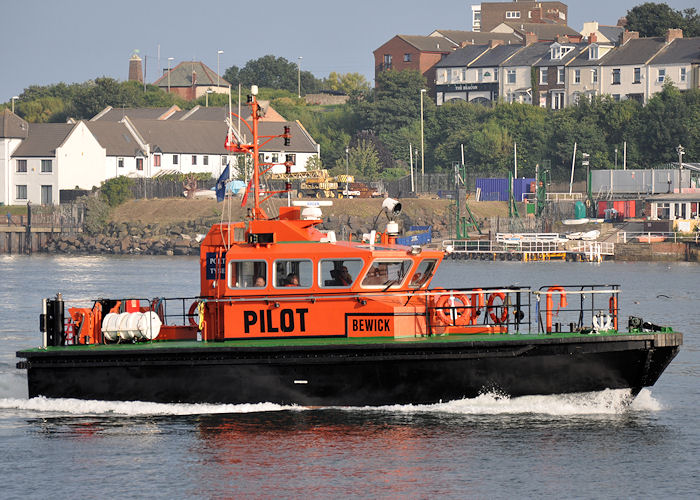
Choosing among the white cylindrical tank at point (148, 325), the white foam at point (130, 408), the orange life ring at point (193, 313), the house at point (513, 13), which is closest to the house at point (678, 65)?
the house at point (513, 13)

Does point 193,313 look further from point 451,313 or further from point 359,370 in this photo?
point 451,313

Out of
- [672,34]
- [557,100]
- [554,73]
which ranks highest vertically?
[672,34]

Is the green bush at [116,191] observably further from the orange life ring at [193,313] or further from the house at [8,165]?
the orange life ring at [193,313]

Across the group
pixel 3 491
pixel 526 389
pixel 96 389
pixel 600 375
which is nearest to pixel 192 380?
pixel 96 389

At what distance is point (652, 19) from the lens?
363 ft

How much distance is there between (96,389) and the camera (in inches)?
811

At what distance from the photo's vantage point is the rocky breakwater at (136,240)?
83312 mm

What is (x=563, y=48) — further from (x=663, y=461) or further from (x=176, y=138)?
(x=663, y=461)

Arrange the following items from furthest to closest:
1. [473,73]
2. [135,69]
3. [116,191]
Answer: [135,69] → [473,73] → [116,191]

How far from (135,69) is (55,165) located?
73.4 meters

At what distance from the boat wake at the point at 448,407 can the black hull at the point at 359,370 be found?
0.38 feet

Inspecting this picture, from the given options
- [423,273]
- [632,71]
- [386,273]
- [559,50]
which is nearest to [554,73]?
[559,50]

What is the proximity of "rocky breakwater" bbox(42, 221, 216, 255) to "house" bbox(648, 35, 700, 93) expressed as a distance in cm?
4152

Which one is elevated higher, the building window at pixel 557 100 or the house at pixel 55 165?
the building window at pixel 557 100
